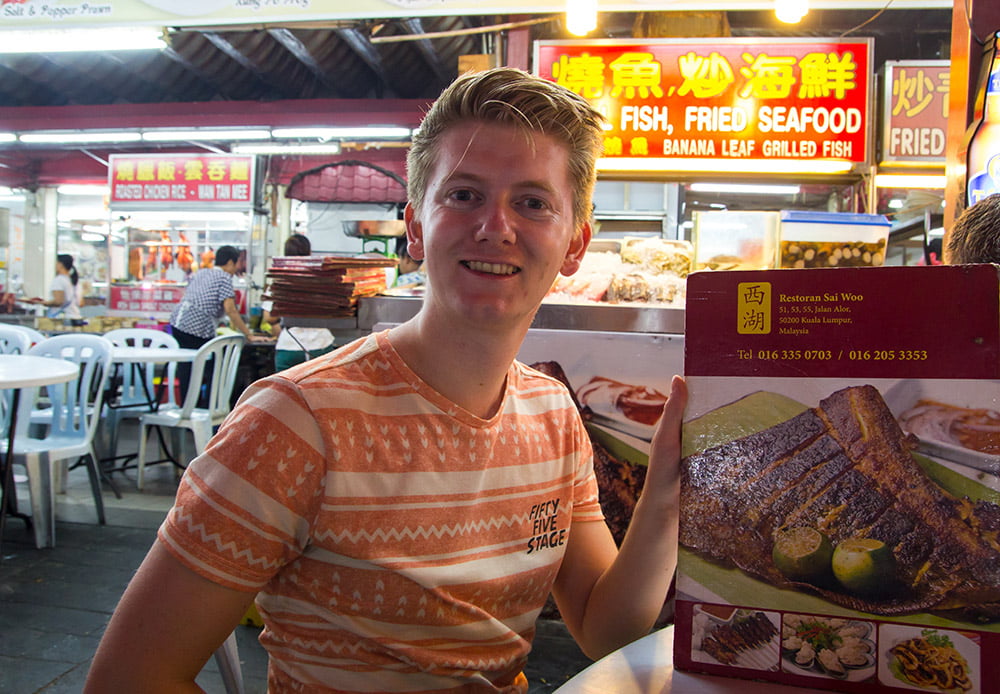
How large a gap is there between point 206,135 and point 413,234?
956 cm

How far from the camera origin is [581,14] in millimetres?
2879

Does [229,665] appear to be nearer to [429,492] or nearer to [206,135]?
[429,492]

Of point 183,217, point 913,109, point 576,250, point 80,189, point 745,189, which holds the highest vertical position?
point 80,189

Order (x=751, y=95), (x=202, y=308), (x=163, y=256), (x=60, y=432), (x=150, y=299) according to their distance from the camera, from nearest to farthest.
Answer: (x=751, y=95)
(x=60, y=432)
(x=202, y=308)
(x=150, y=299)
(x=163, y=256)

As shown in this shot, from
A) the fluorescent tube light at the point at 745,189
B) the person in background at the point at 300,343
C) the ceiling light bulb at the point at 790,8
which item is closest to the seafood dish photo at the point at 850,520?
the person in background at the point at 300,343

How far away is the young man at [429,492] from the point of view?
0.84 meters

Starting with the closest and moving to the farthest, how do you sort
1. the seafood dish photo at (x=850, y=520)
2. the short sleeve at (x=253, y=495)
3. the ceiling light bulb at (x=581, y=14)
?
the seafood dish photo at (x=850, y=520), the short sleeve at (x=253, y=495), the ceiling light bulb at (x=581, y=14)

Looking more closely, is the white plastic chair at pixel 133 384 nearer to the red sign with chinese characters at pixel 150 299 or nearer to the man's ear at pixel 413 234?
the red sign with chinese characters at pixel 150 299

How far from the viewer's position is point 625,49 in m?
3.65

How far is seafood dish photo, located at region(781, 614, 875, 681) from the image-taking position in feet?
2.45

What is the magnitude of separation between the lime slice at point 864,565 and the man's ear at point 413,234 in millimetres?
698

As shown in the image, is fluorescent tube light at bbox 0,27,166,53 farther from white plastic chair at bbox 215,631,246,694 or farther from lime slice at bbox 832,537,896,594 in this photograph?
lime slice at bbox 832,537,896,594

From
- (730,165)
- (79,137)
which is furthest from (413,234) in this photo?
(79,137)

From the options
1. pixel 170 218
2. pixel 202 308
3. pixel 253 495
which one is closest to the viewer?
pixel 253 495
